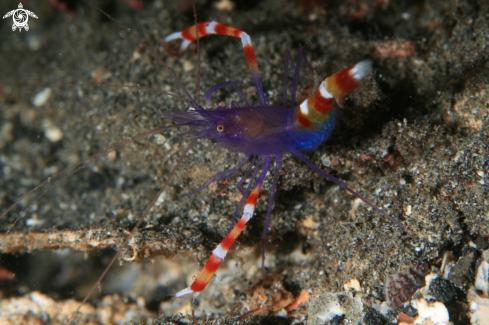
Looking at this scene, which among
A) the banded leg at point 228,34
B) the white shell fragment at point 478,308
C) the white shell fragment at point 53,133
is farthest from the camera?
the white shell fragment at point 53,133

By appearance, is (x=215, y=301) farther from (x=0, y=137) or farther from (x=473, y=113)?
(x=0, y=137)

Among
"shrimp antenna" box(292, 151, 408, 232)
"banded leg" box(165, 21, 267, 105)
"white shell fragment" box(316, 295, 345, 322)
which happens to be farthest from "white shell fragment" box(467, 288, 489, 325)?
"banded leg" box(165, 21, 267, 105)

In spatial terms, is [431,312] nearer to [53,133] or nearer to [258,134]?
[258,134]

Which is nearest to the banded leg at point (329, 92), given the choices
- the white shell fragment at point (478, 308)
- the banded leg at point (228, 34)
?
the banded leg at point (228, 34)

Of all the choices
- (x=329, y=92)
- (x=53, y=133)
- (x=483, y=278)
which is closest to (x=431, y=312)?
(x=483, y=278)

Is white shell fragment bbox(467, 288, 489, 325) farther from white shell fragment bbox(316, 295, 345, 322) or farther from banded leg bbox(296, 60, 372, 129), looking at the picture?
banded leg bbox(296, 60, 372, 129)

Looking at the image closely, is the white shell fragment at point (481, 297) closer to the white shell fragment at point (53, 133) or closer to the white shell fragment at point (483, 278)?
the white shell fragment at point (483, 278)
